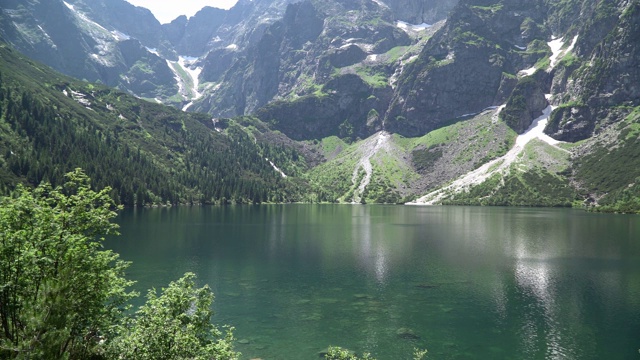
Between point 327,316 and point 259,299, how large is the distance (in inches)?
480

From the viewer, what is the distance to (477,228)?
145750mm

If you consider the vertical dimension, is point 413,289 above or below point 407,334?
above

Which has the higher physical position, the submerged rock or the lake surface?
the lake surface

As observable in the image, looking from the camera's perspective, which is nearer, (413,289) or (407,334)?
(407,334)

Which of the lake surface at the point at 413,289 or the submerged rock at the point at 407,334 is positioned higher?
the lake surface at the point at 413,289

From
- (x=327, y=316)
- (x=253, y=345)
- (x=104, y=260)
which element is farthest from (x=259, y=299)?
(x=104, y=260)

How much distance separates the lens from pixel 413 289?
65.5 meters

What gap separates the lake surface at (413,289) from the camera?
147 feet

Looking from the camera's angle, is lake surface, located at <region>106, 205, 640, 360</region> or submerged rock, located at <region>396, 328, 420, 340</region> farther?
submerged rock, located at <region>396, 328, 420, 340</region>

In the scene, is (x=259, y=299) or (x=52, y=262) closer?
(x=52, y=262)

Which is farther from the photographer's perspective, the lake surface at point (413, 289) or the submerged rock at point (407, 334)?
the submerged rock at point (407, 334)

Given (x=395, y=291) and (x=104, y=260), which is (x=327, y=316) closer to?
(x=395, y=291)

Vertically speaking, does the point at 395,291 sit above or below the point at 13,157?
below

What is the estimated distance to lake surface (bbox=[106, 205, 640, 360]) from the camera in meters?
44.8
